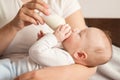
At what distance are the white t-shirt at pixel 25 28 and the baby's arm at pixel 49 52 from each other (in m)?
0.19

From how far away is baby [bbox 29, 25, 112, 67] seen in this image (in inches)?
32.1

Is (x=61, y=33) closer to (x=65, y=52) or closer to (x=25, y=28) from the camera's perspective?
(x=65, y=52)

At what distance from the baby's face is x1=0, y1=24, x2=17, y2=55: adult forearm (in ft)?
0.61

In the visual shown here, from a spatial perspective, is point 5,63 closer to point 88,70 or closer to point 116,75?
point 88,70

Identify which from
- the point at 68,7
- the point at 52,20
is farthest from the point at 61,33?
the point at 68,7

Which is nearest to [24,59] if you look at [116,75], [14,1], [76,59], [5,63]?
[5,63]

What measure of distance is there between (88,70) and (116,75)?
285mm

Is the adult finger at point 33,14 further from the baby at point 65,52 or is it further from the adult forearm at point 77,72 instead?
the adult forearm at point 77,72

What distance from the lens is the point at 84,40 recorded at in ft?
2.86

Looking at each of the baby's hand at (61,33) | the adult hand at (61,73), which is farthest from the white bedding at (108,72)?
the baby's hand at (61,33)

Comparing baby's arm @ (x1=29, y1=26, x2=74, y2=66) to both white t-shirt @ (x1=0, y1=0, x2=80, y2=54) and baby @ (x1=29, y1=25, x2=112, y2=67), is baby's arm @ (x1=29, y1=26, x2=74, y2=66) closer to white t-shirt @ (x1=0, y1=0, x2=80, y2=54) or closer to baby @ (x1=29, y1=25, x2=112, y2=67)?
baby @ (x1=29, y1=25, x2=112, y2=67)

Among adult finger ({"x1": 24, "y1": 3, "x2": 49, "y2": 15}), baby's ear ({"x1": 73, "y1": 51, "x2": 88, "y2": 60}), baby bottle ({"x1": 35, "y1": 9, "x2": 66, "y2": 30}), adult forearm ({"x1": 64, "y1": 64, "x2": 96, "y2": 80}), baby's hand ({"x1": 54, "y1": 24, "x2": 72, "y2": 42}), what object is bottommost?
adult forearm ({"x1": 64, "y1": 64, "x2": 96, "y2": 80})

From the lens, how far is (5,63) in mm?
862

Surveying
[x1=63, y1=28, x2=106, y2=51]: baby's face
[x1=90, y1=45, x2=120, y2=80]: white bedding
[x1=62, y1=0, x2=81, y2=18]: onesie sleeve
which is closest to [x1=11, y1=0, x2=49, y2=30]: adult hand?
[x1=63, y1=28, x2=106, y2=51]: baby's face
